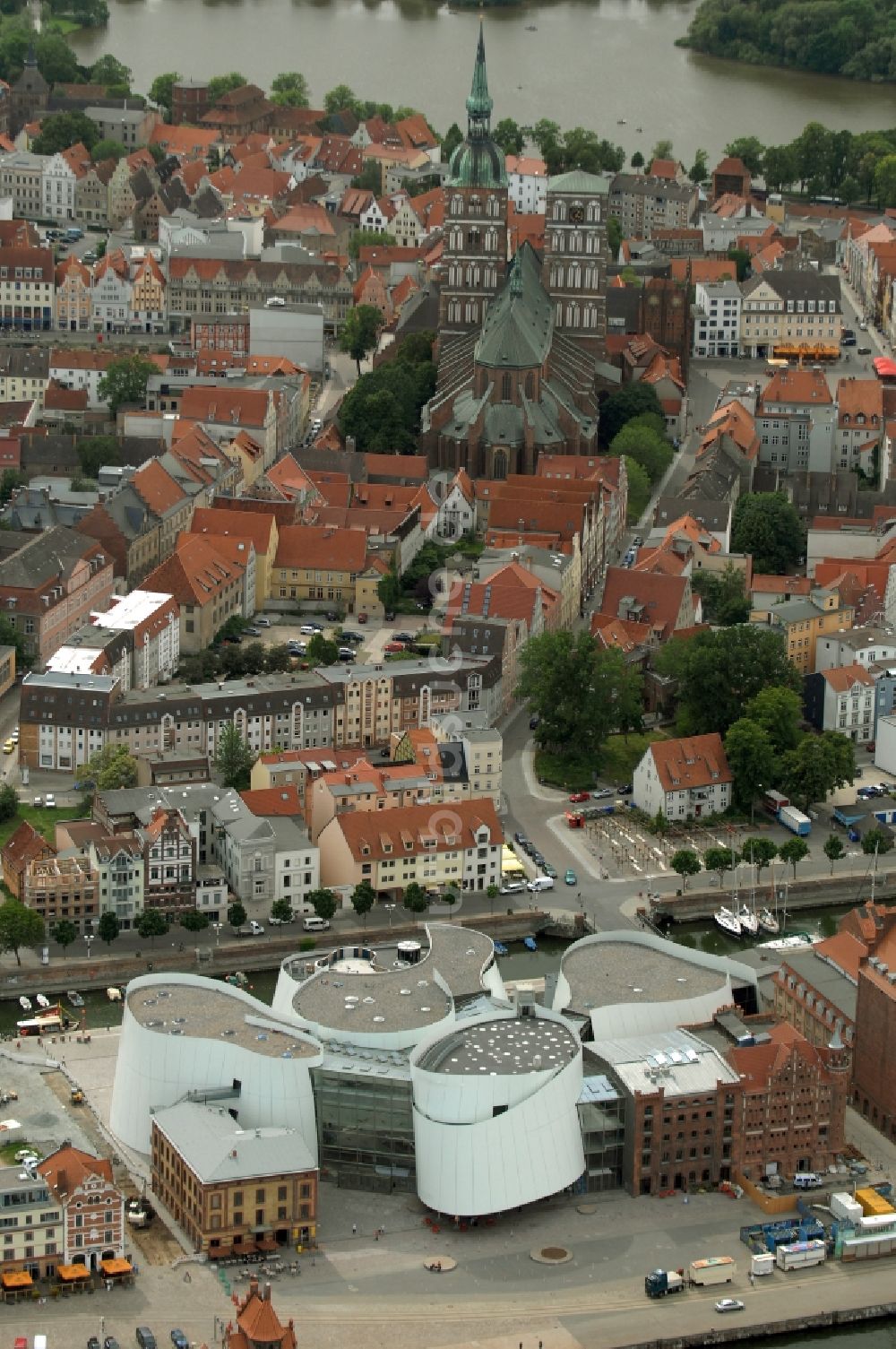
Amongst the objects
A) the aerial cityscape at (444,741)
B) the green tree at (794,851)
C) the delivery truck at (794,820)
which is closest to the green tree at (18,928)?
the aerial cityscape at (444,741)

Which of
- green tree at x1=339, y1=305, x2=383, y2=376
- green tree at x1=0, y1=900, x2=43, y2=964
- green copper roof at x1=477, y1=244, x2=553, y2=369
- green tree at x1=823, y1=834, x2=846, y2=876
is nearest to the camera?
green tree at x1=0, y1=900, x2=43, y2=964

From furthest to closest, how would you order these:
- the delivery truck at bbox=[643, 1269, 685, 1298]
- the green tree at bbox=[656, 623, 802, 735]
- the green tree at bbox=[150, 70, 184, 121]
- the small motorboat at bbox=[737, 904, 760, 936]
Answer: the green tree at bbox=[150, 70, 184, 121], the green tree at bbox=[656, 623, 802, 735], the small motorboat at bbox=[737, 904, 760, 936], the delivery truck at bbox=[643, 1269, 685, 1298]

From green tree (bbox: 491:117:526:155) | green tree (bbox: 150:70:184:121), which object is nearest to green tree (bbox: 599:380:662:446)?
green tree (bbox: 491:117:526:155)

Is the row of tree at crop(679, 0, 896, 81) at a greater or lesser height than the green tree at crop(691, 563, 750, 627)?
greater

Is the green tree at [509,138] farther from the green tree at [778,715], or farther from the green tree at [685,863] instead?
the green tree at [685,863]

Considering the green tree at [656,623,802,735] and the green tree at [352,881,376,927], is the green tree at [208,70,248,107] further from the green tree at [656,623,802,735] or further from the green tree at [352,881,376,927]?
the green tree at [352,881,376,927]

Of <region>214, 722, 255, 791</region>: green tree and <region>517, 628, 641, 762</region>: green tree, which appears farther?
<region>517, 628, 641, 762</region>: green tree

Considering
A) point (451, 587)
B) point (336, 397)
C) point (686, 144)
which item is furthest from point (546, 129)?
point (451, 587)
